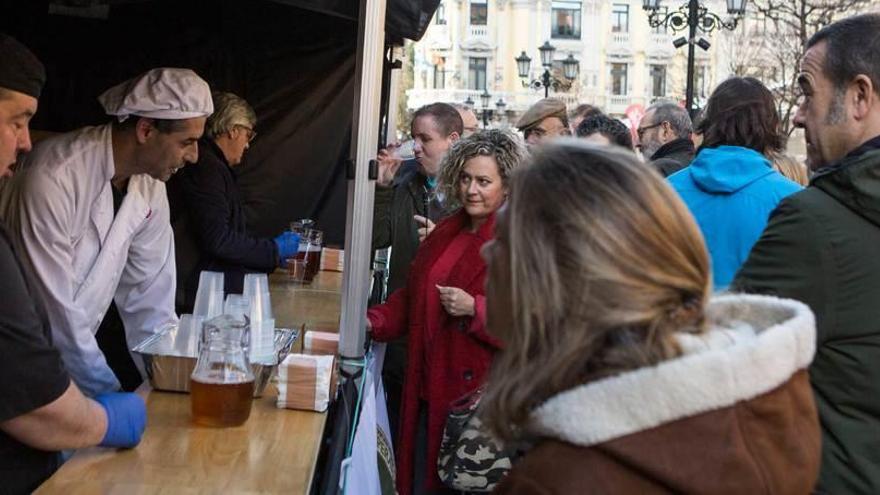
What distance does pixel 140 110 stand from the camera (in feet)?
10.6

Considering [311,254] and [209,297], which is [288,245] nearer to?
[311,254]

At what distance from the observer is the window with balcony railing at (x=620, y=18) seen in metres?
66.1

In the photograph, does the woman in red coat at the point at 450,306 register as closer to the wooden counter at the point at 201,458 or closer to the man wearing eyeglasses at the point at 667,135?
the wooden counter at the point at 201,458

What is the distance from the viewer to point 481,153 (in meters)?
3.76

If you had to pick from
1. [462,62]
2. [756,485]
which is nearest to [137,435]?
[756,485]

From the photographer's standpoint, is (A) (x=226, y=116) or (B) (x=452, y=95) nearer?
(A) (x=226, y=116)

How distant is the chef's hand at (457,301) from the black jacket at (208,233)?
1.36 meters

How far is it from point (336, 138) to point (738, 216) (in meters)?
4.49

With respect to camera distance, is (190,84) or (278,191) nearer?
(190,84)

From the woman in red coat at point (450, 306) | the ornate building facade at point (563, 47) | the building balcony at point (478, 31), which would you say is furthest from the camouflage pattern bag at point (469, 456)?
the building balcony at point (478, 31)

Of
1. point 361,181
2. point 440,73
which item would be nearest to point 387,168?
point 361,181

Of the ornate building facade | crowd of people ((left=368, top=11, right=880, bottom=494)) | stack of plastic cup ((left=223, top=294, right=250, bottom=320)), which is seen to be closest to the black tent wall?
stack of plastic cup ((left=223, top=294, right=250, bottom=320))

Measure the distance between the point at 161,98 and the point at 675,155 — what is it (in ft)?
11.4

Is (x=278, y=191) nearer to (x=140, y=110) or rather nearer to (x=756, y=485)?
(x=140, y=110)
